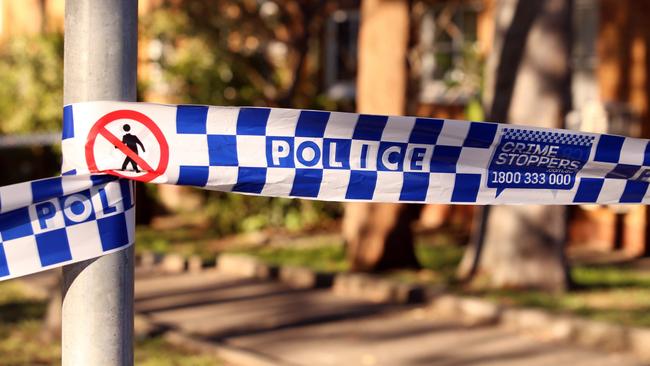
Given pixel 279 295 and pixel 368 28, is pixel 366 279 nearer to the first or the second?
pixel 279 295

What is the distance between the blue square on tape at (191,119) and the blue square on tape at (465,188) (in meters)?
1.10

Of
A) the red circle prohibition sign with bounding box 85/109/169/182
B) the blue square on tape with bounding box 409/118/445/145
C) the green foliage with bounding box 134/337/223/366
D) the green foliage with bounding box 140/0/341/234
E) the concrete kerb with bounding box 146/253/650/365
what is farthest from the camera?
the green foliage with bounding box 140/0/341/234

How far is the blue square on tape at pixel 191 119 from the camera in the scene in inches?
164

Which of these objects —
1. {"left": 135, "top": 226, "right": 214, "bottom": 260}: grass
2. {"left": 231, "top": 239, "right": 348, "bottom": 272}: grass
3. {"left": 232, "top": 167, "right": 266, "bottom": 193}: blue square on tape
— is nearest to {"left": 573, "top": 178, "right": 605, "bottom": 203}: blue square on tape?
{"left": 232, "top": 167, "right": 266, "bottom": 193}: blue square on tape

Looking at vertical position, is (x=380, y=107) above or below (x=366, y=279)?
above

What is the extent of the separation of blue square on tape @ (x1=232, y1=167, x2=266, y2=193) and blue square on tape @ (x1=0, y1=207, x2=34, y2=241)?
725 millimetres

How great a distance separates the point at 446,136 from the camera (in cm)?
475

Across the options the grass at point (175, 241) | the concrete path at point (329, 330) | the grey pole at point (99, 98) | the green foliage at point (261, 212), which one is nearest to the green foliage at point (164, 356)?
the concrete path at point (329, 330)

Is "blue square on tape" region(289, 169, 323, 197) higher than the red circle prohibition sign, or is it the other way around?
the red circle prohibition sign

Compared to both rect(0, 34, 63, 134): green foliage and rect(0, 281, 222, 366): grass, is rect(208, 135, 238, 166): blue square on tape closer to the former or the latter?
rect(0, 281, 222, 366): grass

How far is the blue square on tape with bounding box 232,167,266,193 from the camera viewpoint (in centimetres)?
433

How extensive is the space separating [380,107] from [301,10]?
17.1ft

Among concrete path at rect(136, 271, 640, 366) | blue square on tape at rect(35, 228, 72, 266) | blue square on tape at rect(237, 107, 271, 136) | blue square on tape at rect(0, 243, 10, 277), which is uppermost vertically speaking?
blue square on tape at rect(237, 107, 271, 136)

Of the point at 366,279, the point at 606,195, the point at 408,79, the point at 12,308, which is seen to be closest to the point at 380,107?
the point at 408,79
